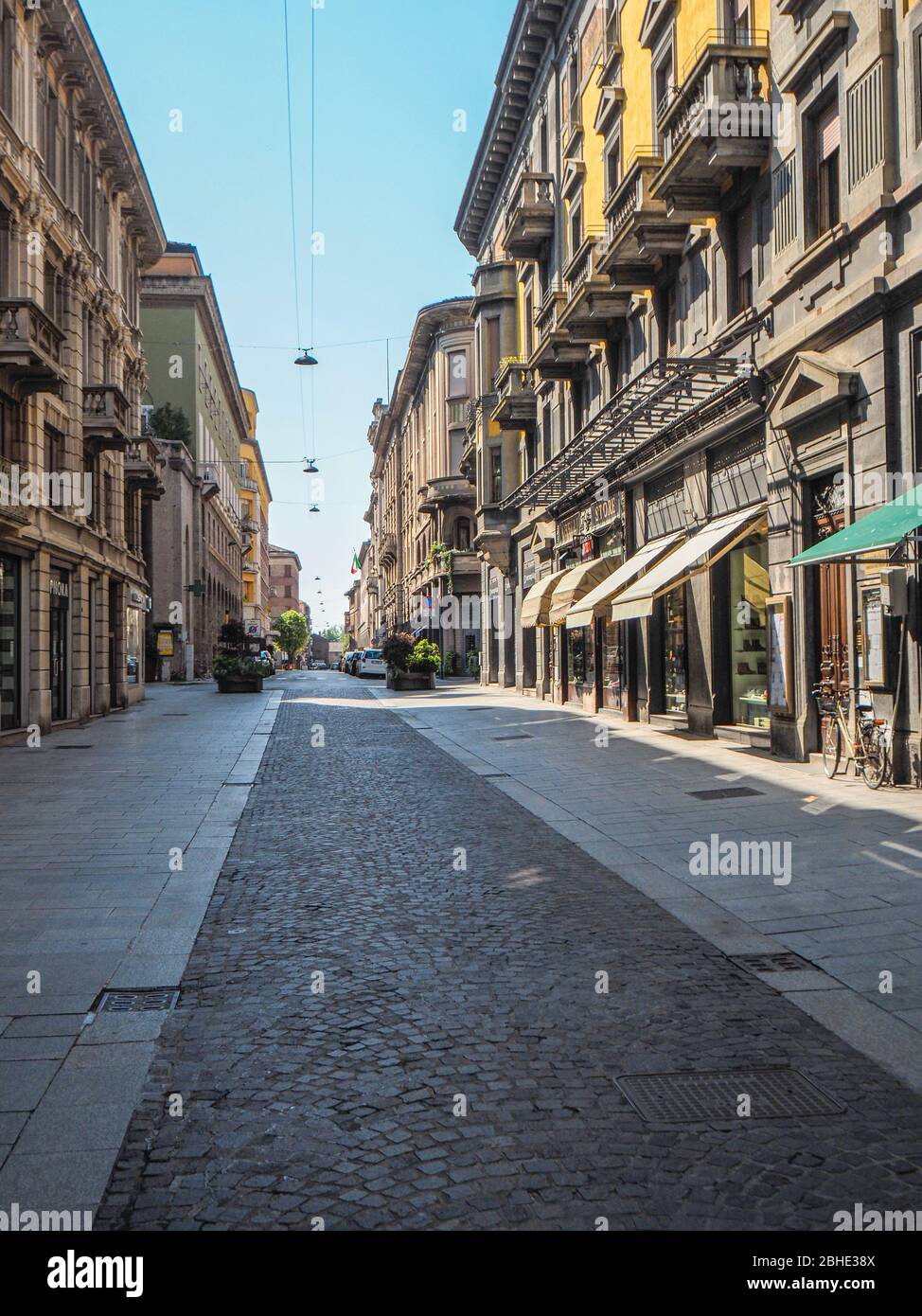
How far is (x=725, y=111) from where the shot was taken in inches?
559

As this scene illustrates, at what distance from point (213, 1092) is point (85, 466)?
2250cm

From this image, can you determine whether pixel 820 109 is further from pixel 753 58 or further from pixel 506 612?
pixel 506 612

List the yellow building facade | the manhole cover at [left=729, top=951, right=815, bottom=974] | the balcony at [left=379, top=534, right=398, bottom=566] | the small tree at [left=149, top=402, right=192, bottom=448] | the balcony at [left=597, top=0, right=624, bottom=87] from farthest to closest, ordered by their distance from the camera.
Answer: the yellow building facade
the balcony at [left=379, top=534, right=398, bottom=566]
the small tree at [left=149, top=402, right=192, bottom=448]
the balcony at [left=597, top=0, right=624, bottom=87]
the manhole cover at [left=729, top=951, right=815, bottom=974]

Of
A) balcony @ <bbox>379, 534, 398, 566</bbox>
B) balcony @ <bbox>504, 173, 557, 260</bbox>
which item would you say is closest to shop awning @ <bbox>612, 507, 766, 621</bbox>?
balcony @ <bbox>504, 173, 557, 260</bbox>

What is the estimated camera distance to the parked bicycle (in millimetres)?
10891

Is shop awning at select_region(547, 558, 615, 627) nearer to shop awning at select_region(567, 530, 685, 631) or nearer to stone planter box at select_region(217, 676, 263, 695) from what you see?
shop awning at select_region(567, 530, 685, 631)

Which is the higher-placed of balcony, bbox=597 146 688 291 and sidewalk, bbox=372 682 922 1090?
balcony, bbox=597 146 688 291

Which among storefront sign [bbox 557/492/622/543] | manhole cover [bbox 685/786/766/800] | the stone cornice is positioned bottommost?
manhole cover [bbox 685/786/766/800]

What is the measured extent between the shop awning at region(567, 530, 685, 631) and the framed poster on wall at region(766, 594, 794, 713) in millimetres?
4052

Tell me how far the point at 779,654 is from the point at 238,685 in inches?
979

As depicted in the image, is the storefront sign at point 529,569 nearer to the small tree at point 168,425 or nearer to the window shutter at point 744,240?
the window shutter at point 744,240

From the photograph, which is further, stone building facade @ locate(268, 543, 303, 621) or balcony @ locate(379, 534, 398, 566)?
stone building facade @ locate(268, 543, 303, 621)
